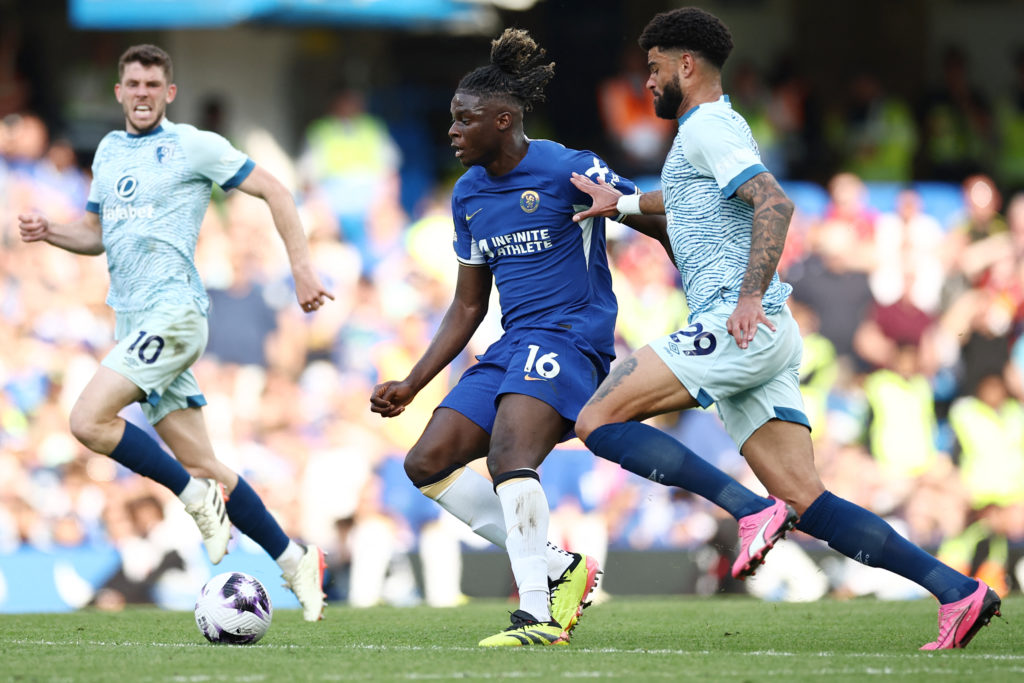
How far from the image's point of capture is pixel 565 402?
620 cm

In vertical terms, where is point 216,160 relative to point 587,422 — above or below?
above

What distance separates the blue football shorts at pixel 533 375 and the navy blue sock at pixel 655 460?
1.47ft

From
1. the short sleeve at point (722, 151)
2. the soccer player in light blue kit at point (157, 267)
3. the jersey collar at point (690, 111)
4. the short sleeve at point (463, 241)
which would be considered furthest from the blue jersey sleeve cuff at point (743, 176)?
the soccer player in light blue kit at point (157, 267)

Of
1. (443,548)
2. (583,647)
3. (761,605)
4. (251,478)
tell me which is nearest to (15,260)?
(251,478)

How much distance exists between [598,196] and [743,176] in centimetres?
88

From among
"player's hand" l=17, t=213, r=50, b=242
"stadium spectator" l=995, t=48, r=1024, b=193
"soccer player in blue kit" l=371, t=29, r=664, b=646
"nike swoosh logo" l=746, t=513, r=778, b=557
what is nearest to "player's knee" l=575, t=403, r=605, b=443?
"soccer player in blue kit" l=371, t=29, r=664, b=646

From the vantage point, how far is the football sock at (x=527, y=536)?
5.99 meters

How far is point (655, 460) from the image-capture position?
5.64 meters

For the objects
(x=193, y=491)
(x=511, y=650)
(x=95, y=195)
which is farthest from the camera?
(x=95, y=195)

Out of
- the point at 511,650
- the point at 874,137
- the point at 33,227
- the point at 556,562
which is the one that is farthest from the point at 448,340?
the point at 874,137

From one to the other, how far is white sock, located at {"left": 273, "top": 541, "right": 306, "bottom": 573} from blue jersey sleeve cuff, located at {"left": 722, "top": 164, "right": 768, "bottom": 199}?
3.30 meters

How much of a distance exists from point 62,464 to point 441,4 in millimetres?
6212

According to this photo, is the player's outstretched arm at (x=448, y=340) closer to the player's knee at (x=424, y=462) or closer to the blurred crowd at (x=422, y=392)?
the player's knee at (x=424, y=462)

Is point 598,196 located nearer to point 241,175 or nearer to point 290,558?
point 241,175
